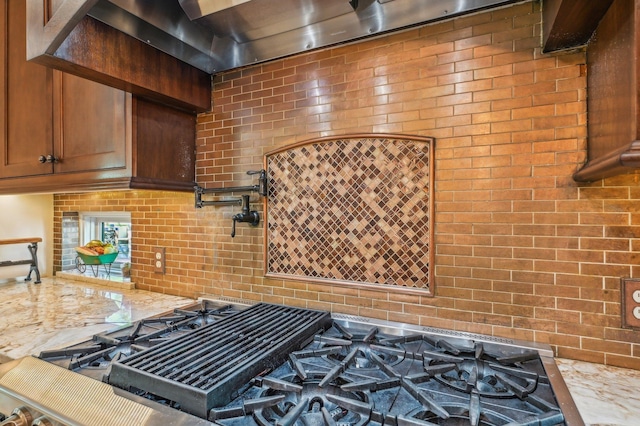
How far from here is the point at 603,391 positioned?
90cm

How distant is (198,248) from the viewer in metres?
1.82

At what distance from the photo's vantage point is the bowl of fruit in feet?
7.15

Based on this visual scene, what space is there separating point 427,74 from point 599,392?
1.14m

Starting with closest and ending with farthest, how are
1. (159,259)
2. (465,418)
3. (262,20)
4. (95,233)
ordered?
1. (465,418)
2. (262,20)
3. (159,259)
4. (95,233)

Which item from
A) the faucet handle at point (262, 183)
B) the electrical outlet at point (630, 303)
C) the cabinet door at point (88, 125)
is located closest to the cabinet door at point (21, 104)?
the cabinet door at point (88, 125)

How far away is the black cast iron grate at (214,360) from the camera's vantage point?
817mm

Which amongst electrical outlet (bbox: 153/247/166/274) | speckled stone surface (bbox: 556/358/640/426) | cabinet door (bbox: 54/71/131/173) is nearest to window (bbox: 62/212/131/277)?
electrical outlet (bbox: 153/247/166/274)

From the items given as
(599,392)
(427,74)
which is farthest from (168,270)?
(599,392)

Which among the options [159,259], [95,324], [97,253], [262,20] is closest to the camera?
[262,20]

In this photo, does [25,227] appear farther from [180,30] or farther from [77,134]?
[180,30]

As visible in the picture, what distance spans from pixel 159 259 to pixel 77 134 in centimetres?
77

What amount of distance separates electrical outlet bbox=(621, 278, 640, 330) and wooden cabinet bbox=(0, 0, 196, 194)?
1.82 meters

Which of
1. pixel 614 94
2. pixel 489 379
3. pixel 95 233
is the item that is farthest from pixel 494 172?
pixel 95 233

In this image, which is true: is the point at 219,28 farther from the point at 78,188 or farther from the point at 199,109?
the point at 78,188
